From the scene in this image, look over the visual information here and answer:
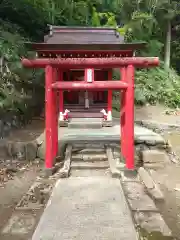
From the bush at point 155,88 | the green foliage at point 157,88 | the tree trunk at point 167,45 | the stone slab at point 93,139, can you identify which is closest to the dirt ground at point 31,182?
the stone slab at point 93,139

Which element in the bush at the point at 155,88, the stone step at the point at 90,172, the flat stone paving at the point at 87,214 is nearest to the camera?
the flat stone paving at the point at 87,214

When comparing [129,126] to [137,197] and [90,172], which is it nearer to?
[90,172]

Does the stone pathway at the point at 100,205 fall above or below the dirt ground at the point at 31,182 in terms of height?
above

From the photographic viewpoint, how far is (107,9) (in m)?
23.5

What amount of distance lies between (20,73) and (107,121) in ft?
14.5

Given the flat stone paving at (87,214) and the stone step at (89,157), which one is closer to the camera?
the flat stone paving at (87,214)

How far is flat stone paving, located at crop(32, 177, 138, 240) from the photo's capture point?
363 cm

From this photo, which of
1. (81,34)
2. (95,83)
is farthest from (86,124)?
(95,83)

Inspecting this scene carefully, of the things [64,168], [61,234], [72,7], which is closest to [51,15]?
[72,7]

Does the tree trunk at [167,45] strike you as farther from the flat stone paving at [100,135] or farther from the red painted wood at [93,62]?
the red painted wood at [93,62]

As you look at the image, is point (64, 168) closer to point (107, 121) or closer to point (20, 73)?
point (107, 121)

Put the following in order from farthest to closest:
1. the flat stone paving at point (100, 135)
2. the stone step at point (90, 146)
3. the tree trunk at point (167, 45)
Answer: the tree trunk at point (167, 45) → the flat stone paving at point (100, 135) → the stone step at point (90, 146)

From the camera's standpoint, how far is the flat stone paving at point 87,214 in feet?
11.9

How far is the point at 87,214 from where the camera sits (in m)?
4.26
